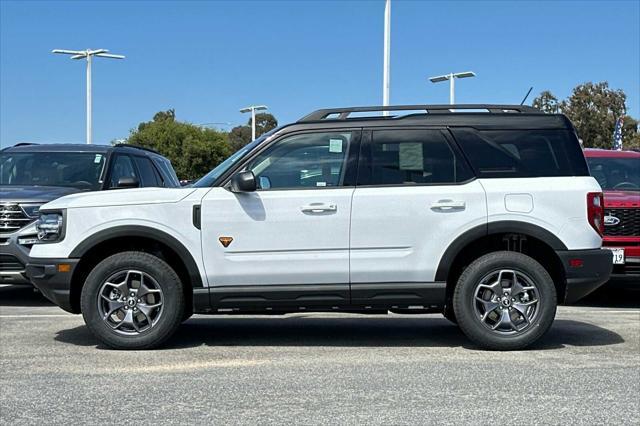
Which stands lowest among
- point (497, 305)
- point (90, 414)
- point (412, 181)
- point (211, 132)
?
point (90, 414)

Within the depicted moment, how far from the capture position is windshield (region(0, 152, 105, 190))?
372 inches

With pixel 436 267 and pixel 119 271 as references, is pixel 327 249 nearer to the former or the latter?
pixel 436 267

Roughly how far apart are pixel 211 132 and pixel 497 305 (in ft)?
198

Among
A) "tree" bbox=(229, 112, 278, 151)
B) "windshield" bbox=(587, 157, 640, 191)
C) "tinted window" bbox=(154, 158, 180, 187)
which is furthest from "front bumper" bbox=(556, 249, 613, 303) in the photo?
"tree" bbox=(229, 112, 278, 151)

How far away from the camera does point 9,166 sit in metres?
9.66

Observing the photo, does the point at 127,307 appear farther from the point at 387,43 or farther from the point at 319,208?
the point at 387,43

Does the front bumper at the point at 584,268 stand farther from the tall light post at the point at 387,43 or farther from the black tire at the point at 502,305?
the tall light post at the point at 387,43

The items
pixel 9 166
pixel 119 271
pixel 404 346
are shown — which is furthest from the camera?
pixel 9 166

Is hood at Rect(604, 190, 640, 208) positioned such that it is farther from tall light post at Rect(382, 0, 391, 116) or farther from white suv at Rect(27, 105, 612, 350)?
tall light post at Rect(382, 0, 391, 116)

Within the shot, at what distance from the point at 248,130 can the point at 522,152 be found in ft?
280

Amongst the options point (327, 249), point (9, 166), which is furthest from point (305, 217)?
point (9, 166)

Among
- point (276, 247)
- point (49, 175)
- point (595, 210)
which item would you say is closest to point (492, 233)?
point (595, 210)

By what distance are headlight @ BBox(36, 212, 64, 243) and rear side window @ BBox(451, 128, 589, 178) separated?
134 inches

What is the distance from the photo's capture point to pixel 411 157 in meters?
6.16
